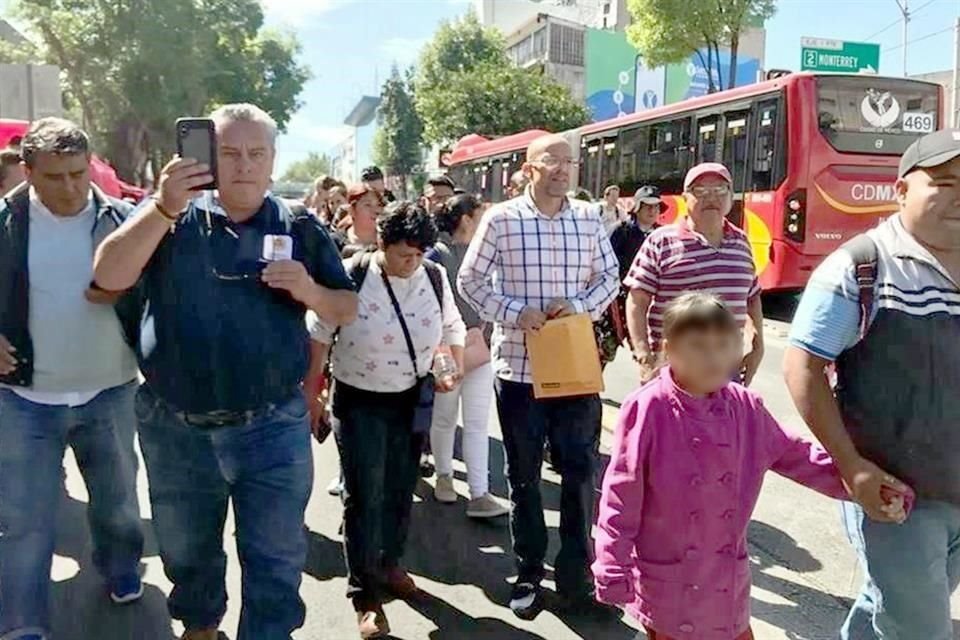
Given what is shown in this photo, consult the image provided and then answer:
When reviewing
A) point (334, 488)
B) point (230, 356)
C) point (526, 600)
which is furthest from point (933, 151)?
point (334, 488)

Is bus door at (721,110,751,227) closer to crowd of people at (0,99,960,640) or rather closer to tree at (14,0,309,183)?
crowd of people at (0,99,960,640)

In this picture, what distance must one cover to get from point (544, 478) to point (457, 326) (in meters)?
1.87

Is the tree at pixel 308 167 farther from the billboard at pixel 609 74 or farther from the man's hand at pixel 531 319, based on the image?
the man's hand at pixel 531 319

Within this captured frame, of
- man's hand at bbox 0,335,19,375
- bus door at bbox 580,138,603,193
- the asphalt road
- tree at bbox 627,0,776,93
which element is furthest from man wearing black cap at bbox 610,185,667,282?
tree at bbox 627,0,776,93

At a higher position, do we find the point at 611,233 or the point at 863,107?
the point at 863,107

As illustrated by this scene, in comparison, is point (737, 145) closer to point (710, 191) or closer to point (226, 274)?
point (710, 191)

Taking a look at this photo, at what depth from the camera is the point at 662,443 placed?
93.1 inches

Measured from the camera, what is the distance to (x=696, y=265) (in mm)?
3809

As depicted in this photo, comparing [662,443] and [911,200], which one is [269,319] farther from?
[911,200]

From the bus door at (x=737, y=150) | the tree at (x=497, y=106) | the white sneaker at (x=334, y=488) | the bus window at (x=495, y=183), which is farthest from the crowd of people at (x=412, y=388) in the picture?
the tree at (x=497, y=106)

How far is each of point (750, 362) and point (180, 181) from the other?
2.56m

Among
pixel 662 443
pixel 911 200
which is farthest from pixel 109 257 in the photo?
pixel 911 200

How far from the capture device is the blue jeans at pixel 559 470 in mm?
3639

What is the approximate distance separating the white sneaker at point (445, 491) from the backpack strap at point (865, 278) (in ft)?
10.4
